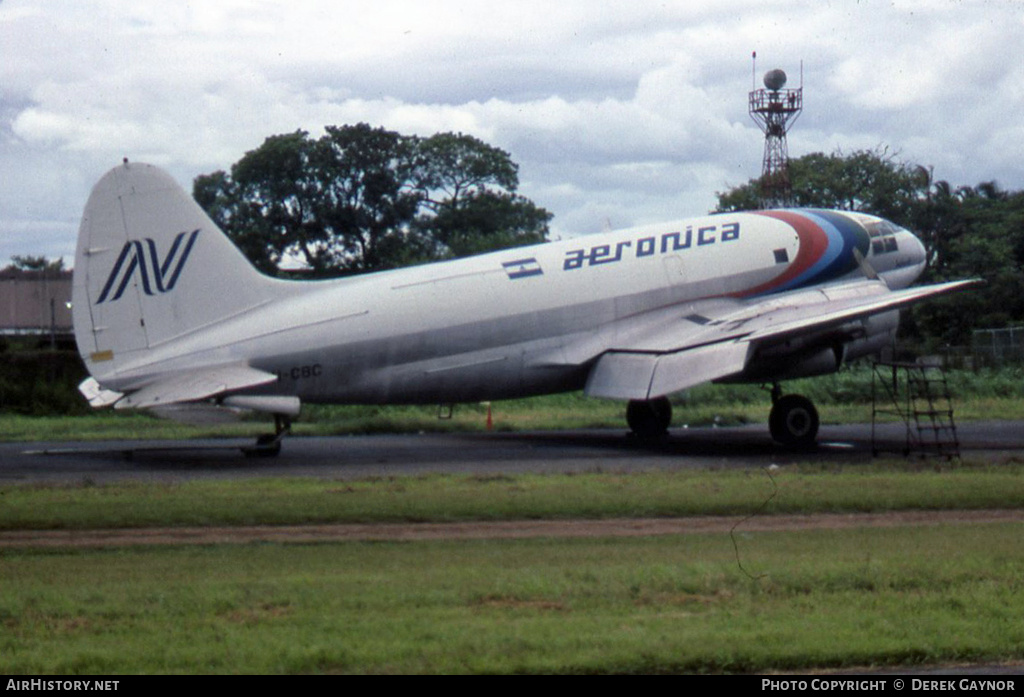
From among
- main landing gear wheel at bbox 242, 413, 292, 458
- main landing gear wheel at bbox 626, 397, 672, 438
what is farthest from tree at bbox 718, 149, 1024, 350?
main landing gear wheel at bbox 242, 413, 292, 458

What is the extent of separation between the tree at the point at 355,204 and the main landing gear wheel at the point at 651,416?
77.1ft

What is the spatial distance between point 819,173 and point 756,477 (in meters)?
56.7

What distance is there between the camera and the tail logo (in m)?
24.9

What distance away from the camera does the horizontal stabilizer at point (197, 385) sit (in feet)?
A: 77.8

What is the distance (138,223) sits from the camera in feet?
81.8

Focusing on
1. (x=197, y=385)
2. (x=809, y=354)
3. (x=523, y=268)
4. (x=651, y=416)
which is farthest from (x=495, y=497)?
(x=651, y=416)

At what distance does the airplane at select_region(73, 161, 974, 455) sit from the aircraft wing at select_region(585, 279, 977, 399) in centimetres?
4

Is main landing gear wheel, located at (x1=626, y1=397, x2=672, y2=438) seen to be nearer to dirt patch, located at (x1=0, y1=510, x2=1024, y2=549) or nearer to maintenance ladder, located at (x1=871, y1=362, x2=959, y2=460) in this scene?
maintenance ladder, located at (x1=871, y1=362, x2=959, y2=460)

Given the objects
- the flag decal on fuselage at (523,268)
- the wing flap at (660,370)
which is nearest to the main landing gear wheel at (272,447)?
the flag decal on fuselage at (523,268)

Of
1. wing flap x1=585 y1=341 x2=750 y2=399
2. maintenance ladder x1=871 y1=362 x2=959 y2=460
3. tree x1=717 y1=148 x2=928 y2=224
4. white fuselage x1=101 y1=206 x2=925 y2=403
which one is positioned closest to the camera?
maintenance ladder x1=871 y1=362 x2=959 y2=460

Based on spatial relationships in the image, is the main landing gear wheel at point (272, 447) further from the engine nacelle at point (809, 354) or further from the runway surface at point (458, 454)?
the engine nacelle at point (809, 354)
